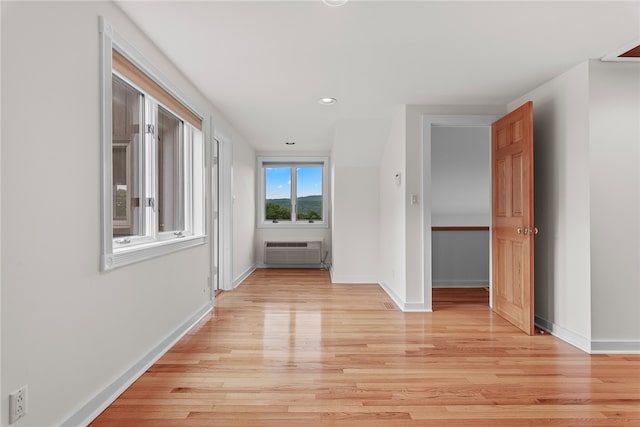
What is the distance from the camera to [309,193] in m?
7.20

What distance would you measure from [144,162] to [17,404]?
5.58 ft

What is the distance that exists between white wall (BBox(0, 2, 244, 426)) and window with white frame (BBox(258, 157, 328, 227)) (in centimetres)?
499

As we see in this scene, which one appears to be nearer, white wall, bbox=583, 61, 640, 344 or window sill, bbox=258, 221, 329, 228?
white wall, bbox=583, 61, 640, 344

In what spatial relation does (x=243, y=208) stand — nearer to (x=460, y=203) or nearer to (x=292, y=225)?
(x=292, y=225)

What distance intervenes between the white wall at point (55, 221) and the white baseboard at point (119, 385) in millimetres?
35

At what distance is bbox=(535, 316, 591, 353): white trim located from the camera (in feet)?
9.11

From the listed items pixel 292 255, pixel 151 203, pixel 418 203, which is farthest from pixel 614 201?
pixel 292 255

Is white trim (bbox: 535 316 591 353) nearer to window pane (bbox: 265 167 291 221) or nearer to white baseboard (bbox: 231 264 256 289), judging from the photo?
white baseboard (bbox: 231 264 256 289)

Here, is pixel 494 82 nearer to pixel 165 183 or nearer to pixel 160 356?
pixel 165 183

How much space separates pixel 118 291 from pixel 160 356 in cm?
80

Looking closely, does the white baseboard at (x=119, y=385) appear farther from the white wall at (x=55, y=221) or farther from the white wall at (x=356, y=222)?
the white wall at (x=356, y=222)

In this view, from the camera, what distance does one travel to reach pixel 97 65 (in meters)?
1.90

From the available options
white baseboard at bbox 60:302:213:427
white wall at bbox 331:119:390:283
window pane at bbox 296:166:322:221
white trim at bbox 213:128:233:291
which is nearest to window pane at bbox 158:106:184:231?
white baseboard at bbox 60:302:213:427

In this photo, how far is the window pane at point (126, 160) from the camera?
7.56 feet
